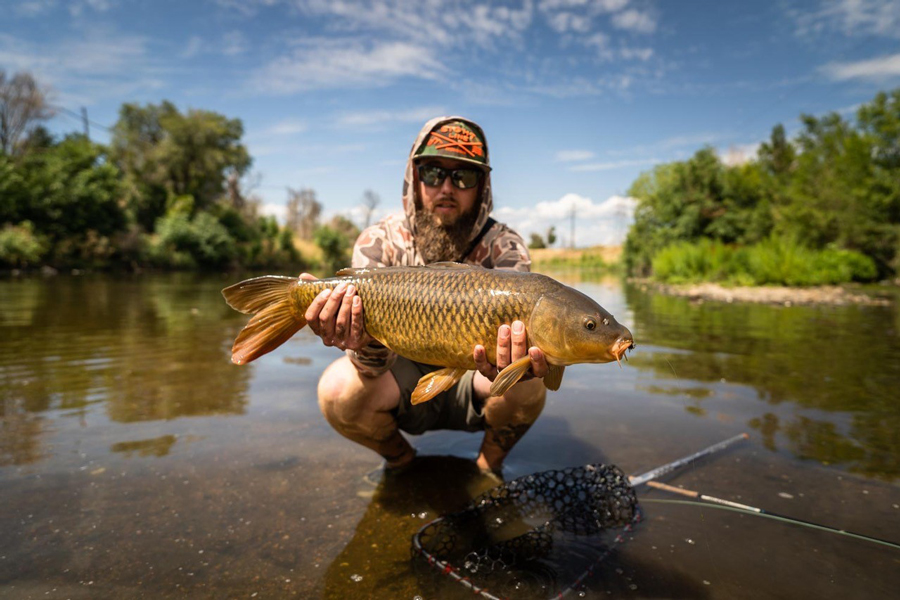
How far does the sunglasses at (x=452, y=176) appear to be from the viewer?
2.54 metres

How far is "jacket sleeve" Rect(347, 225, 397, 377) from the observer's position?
228cm

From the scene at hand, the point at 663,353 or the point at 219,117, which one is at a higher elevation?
the point at 219,117

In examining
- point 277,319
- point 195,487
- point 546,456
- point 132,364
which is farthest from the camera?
point 132,364

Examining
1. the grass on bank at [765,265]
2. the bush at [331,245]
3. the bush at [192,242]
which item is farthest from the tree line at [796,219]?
the bush at [192,242]

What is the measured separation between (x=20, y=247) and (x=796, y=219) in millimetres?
37835

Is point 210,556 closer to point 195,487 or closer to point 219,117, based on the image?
point 195,487

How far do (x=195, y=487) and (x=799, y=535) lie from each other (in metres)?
2.49

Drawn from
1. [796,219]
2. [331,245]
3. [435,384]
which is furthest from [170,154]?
[435,384]

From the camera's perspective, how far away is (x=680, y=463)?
2.58m

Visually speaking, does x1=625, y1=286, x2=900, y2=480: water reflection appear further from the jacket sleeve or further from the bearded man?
the jacket sleeve

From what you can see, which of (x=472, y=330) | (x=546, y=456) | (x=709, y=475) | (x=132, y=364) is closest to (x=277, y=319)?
(x=472, y=330)

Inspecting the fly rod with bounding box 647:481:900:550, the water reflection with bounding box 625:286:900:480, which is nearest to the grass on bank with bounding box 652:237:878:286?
the water reflection with bounding box 625:286:900:480

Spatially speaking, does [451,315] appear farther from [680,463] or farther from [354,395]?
[680,463]

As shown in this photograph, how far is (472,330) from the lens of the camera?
1776 millimetres
